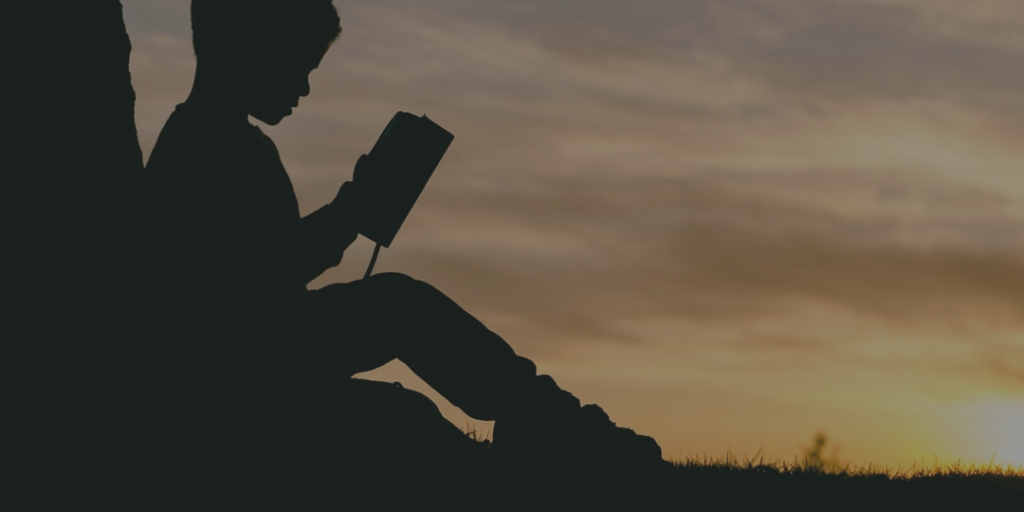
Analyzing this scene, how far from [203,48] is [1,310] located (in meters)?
1.49

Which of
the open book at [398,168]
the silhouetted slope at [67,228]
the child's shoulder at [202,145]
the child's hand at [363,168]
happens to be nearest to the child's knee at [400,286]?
the open book at [398,168]

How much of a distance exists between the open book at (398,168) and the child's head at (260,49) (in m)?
0.56

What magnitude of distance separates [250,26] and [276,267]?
45.4 inches

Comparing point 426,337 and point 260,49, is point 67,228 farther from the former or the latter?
point 426,337

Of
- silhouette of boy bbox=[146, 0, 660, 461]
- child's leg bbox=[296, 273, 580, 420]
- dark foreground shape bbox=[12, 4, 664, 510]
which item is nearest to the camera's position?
dark foreground shape bbox=[12, 4, 664, 510]

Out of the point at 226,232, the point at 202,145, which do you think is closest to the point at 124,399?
the point at 226,232

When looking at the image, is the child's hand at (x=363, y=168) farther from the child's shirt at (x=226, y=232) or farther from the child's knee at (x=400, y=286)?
the child's knee at (x=400, y=286)

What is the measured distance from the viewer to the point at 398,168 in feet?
17.2

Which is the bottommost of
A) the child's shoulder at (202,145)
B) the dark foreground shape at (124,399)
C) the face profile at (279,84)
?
the dark foreground shape at (124,399)

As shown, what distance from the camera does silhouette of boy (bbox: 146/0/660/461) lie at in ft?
16.8

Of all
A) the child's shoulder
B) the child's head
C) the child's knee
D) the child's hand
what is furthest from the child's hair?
the child's knee

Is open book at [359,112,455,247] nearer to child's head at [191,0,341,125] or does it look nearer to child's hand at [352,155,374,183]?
child's hand at [352,155,374,183]

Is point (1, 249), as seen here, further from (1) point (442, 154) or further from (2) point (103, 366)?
(1) point (442, 154)

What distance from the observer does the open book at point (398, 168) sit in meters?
5.24
